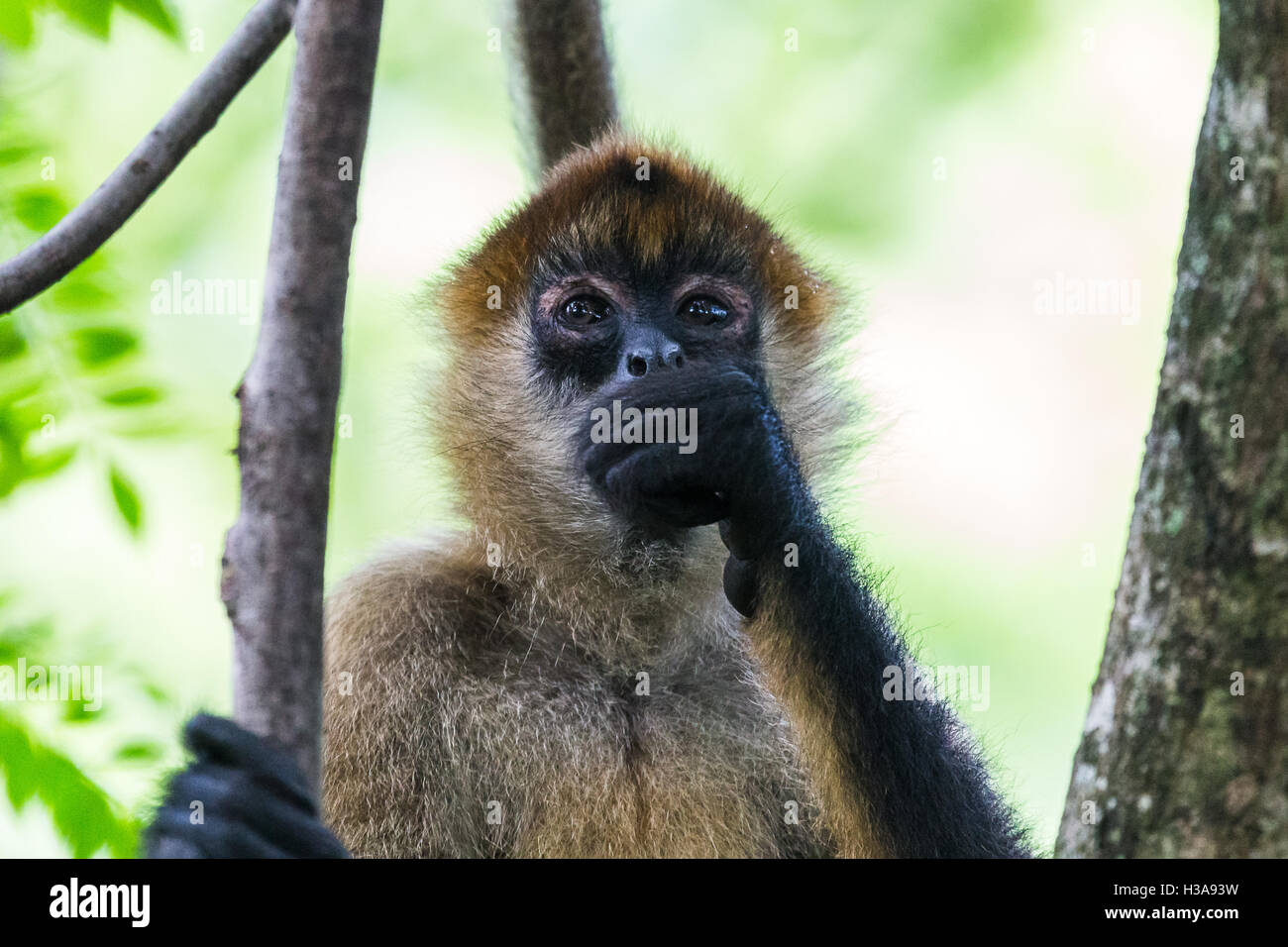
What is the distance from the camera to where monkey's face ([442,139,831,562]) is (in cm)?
530

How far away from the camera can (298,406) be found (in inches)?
118

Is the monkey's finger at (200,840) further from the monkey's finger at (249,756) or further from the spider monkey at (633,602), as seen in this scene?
the spider monkey at (633,602)

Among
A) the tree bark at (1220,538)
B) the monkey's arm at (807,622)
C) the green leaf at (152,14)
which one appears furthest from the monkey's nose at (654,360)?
the tree bark at (1220,538)

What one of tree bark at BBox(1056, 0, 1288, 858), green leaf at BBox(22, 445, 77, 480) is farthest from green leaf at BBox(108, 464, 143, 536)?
tree bark at BBox(1056, 0, 1288, 858)

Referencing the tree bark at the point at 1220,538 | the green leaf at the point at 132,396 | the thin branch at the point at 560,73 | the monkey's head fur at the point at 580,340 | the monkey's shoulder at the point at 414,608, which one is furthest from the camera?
the thin branch at the point at 560,73

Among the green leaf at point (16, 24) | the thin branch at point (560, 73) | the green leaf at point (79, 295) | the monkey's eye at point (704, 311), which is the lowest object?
the green leaf at point (79, 295)

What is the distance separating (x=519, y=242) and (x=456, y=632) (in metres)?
1.75

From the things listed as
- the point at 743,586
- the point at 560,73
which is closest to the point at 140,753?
the point at 743,586

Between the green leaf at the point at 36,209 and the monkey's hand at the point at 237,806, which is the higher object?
the green leaf at the point at 36,209

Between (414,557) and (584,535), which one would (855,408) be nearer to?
(584,535)

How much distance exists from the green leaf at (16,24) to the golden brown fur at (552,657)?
85.3 inches

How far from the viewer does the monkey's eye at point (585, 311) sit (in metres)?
5.43

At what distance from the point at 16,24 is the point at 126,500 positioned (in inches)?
61.3

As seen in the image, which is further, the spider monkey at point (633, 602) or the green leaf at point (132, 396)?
the green leaf at point (132, 396)
